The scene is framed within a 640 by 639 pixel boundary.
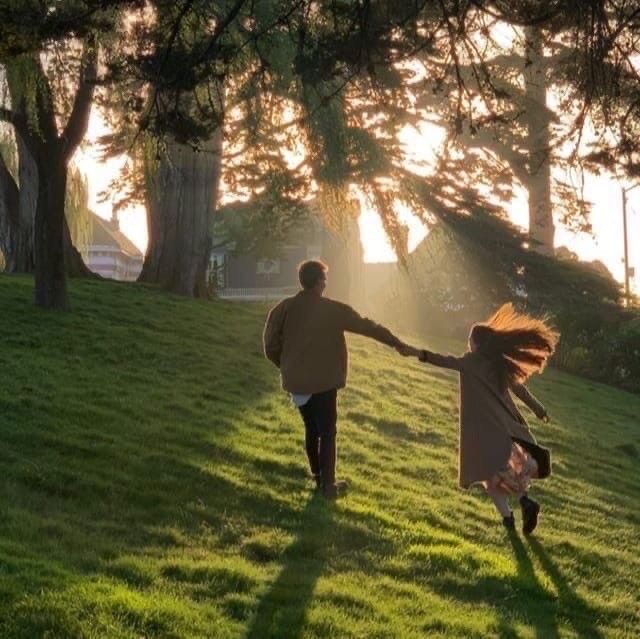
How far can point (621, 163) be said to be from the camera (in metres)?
8.06

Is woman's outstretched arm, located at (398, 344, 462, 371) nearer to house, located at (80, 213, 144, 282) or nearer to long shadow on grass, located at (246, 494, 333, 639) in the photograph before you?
long shadow on grass, located at (246, 494, 333, 639)

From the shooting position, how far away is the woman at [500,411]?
335 inches

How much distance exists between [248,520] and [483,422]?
6.85 feet

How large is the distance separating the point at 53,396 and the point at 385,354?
12039 mm

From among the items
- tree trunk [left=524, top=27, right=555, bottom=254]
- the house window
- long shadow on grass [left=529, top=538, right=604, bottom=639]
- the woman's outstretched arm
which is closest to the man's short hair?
the woman's outstretched arm

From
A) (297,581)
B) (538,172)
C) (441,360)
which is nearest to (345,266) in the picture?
(538,172)

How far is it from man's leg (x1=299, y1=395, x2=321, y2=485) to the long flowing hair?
1.53 meters

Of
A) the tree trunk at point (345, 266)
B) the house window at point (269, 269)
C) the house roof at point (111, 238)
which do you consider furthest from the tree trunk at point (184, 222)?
the house roof at point (111, 238)

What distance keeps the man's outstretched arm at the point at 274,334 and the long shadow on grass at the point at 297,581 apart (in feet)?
4.52

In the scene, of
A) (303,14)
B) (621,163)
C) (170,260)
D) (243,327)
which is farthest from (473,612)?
(170,260)

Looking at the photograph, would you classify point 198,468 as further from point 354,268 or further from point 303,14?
point 354,268

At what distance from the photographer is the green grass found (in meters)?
6.01

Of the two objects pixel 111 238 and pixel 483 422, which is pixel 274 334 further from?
pixel 111 238

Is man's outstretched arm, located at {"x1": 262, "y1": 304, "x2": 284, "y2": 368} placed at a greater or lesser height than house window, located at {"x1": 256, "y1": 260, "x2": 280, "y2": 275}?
lesser
